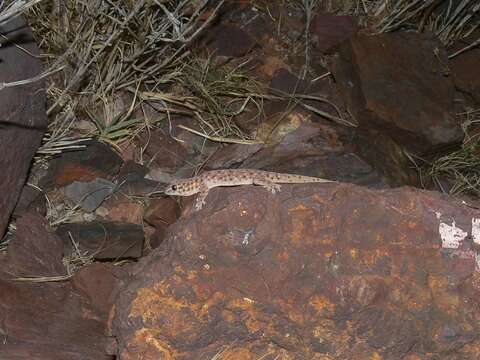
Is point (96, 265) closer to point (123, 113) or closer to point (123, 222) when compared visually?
point (123, 222)

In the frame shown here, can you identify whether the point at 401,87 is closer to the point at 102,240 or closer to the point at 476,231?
the point at 476,231

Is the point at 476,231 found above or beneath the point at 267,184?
above

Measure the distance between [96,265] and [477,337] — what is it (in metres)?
2.50

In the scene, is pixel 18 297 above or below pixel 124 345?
below

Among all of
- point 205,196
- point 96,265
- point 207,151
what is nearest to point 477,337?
point 205,196

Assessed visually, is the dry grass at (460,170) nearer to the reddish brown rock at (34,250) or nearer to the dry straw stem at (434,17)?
the dry straw stem at (434,17)

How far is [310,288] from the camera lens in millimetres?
3238

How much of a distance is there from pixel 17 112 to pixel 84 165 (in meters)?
1.00

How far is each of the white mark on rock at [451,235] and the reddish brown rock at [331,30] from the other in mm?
3215

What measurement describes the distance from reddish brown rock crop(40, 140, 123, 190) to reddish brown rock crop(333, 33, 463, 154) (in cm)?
221

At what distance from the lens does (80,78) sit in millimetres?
5148

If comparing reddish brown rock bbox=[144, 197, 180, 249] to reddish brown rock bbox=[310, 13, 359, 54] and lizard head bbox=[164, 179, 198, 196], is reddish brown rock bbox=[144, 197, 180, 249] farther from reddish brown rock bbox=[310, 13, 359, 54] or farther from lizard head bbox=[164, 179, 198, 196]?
reddish brown rock bbox=[310, 13, 359, 54]

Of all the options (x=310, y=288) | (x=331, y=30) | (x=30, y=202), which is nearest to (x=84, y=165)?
(x=30, y=202)

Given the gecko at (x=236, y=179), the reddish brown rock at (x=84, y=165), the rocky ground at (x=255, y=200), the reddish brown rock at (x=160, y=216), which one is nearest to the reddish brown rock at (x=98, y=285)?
the rocky ground at (x=255, y=200)
